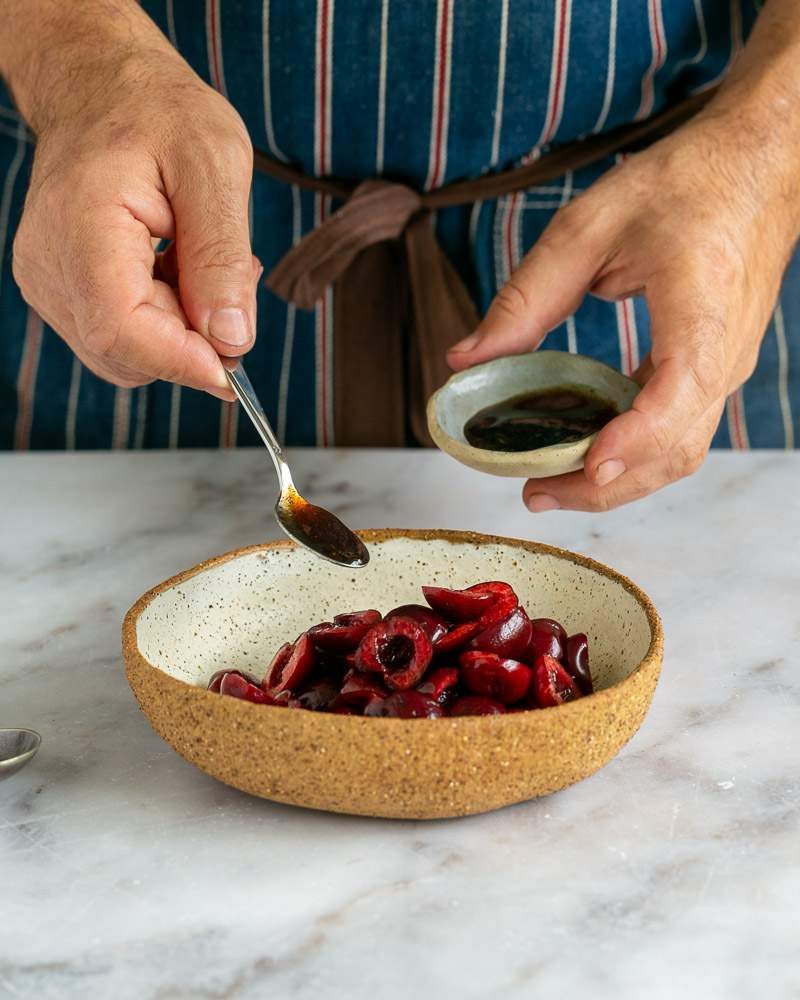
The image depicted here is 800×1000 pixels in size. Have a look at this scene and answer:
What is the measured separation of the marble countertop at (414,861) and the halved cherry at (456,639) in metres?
0.13

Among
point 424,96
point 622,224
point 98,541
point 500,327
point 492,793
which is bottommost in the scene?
point 98,541

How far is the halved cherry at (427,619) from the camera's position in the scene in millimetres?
989

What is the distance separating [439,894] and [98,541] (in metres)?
0.79

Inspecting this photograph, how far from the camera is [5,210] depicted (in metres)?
1.95

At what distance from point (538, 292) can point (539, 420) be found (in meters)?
0.15

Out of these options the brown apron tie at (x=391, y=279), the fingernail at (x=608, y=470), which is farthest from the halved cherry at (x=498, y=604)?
the brown apron tie at (x=391, y=279)

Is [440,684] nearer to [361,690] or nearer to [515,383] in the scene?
[361,690]

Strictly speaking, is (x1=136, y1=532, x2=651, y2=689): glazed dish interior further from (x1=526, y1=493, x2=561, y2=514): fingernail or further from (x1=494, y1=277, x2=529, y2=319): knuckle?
(x1=494, y1=277, x2=529, y2=319): knuckle

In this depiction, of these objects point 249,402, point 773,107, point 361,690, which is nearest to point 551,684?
point 361,690

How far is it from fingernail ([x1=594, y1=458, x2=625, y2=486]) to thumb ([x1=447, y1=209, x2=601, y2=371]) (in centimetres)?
26

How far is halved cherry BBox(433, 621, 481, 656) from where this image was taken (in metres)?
0.99

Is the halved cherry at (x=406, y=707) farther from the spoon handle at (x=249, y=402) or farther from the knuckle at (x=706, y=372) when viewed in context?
the knuckle at (x=706, y=372)

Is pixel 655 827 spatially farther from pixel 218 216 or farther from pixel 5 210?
pixel 5 210

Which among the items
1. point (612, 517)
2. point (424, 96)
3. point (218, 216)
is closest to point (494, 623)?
point (218, 216)
